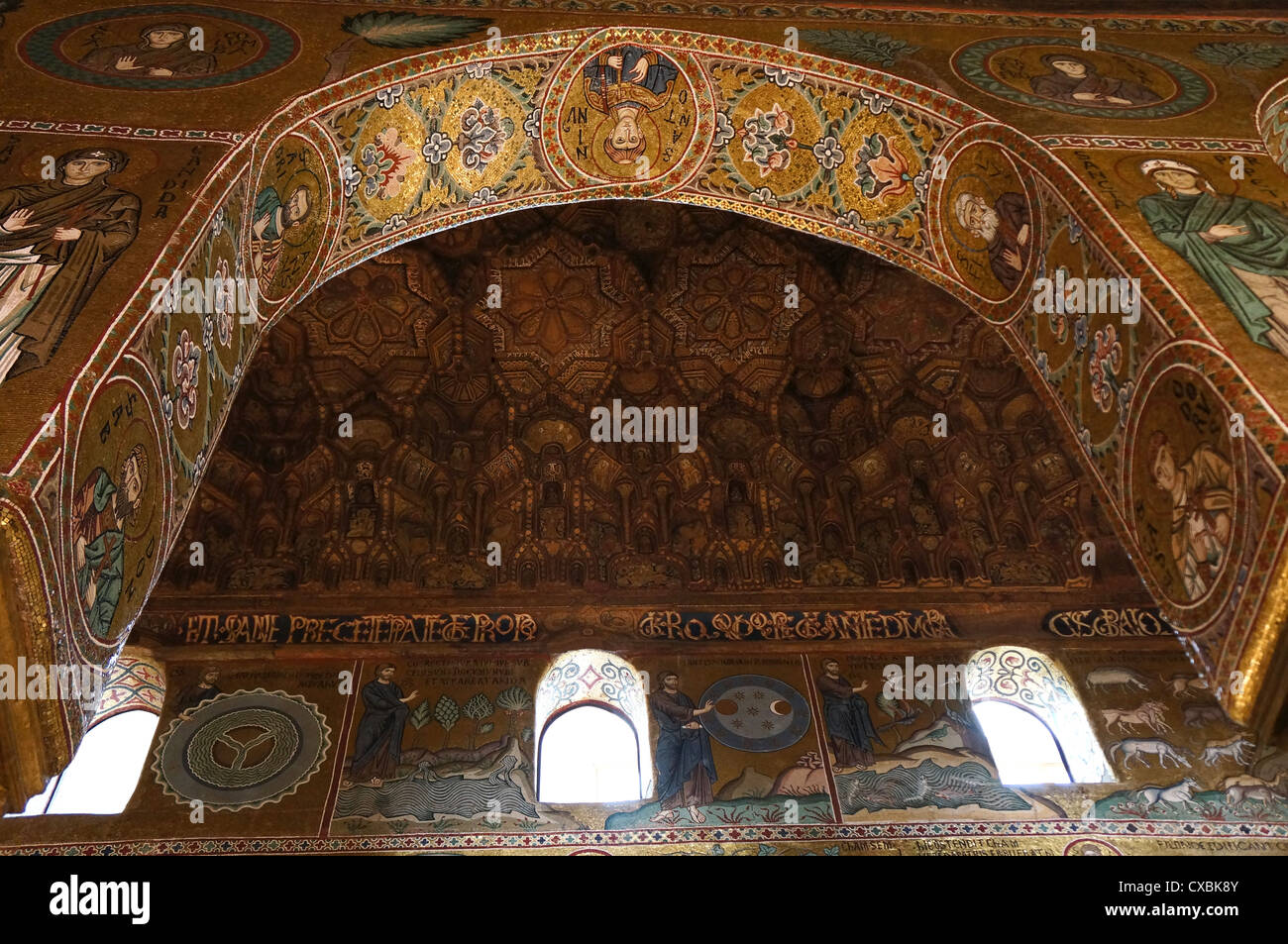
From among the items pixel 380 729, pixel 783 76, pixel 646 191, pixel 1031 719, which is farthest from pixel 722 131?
pixel 1031 719

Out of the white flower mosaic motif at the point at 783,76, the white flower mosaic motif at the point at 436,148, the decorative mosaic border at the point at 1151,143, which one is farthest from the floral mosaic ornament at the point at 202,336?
the decorative mosaic border at the point at 1151,143

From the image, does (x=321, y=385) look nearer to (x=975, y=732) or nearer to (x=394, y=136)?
(x=394, y=136)

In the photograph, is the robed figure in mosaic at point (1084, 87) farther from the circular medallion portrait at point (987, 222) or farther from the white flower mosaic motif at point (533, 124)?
the white flower mosaic motif at point (533, 124)

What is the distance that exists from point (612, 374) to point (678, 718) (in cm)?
387

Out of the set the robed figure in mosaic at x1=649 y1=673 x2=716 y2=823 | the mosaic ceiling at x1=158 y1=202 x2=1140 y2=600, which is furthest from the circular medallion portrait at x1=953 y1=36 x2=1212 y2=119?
the robed figure in mosaic at x1=649 y1=673 x2=716 y2=823

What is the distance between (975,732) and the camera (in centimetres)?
956

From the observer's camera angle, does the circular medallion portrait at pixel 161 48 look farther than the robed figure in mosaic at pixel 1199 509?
Yes

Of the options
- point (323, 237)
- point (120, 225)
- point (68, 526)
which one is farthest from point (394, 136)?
point (68, 526)

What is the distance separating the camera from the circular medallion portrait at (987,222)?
755 centimetres

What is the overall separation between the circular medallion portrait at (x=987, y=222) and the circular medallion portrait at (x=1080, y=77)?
1.80 ft

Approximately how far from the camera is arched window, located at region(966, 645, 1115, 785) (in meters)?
9.34

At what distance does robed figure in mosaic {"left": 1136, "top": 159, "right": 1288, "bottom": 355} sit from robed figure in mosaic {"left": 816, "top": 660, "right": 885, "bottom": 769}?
15.3 ft

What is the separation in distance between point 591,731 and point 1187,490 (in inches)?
210

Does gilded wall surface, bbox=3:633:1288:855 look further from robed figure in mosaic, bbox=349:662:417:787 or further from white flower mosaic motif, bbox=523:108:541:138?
white flower mosaic motif, bbox=523:108:541:138
